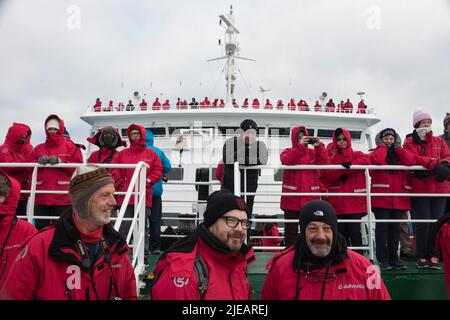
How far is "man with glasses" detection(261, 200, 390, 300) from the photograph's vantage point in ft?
6.44

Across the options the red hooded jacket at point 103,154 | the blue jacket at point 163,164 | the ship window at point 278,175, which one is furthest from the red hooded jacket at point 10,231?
the ship window at point 278,175

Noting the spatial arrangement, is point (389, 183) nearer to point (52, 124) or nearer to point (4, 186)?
point (4, 186)

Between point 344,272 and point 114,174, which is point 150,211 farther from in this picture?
point 344,272

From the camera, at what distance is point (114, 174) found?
14.1ft

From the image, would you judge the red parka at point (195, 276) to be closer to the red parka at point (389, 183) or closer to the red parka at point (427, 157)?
the red parka at point (389, 183)

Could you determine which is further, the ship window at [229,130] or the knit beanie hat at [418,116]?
the ship window at [229,130]

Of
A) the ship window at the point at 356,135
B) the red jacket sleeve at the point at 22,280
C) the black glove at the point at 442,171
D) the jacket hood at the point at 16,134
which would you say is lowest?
the red jacket sleeve at the point at 22,280

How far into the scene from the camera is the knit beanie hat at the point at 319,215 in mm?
2037

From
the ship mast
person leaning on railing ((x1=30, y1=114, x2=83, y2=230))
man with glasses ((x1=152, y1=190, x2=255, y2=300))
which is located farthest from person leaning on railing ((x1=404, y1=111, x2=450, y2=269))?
the ship mast

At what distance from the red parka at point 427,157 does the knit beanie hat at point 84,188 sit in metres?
3.46

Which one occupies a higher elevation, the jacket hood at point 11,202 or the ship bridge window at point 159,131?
the ship bridge window at point 159,131

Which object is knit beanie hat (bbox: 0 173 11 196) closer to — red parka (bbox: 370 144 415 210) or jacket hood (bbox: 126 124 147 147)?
jacket hood (bbox: 126 124 147 147)

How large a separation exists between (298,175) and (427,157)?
143 cm

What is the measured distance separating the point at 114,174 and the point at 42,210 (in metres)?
0.95
